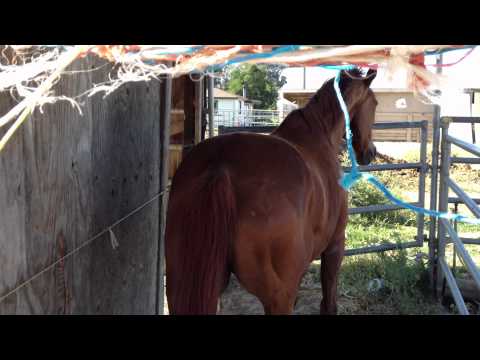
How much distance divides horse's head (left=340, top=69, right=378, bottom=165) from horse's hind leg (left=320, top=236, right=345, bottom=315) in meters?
0.98

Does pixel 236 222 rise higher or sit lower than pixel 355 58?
lower

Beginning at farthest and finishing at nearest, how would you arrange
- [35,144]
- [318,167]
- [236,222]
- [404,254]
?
[404,254] → [318,167] → [236,222] → [35,144]

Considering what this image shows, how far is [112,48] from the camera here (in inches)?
53.4

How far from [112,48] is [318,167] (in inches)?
73.8

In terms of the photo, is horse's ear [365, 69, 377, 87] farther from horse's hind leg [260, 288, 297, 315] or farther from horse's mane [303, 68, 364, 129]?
horse's hind leg [260, 288, 297, 315]

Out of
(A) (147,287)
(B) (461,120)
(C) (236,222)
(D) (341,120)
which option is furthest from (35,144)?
(B) (461,120)

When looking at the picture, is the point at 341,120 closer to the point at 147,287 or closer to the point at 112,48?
the point at 147,287

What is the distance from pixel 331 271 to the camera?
3549 millimetres

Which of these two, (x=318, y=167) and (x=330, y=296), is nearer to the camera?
(x=318, y=167)

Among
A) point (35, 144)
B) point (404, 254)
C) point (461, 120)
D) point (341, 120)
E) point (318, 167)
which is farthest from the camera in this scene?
point (404, 254)

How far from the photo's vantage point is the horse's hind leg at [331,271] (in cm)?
349

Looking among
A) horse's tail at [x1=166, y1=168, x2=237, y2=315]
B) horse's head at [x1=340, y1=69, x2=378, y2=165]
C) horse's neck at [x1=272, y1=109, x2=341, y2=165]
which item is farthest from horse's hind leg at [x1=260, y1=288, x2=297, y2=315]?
horse's head at [x1=340, y1=69, x2=378, y2=165]

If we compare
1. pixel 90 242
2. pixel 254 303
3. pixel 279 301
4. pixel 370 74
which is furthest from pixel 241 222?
pixel 254 303

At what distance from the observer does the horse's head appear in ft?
11.8
